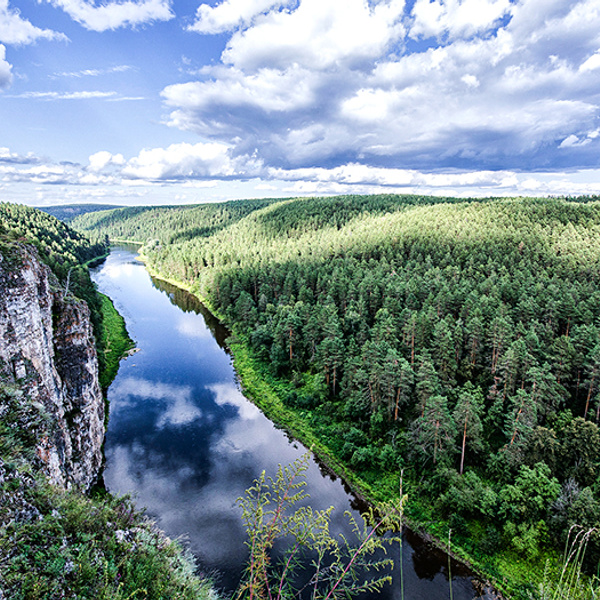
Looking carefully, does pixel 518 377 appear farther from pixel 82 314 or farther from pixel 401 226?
pixel 401 226

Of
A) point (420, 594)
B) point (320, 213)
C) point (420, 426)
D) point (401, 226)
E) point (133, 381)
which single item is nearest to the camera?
point (420, 594)

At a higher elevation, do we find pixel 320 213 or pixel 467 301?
pixel 320 213

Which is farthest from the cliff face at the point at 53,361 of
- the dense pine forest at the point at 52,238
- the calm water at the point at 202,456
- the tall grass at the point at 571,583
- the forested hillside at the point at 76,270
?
→ the dense pine forest at the point at 52,238

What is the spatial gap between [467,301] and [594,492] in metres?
27.0

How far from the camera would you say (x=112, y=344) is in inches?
2362

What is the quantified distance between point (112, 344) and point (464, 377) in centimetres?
5355

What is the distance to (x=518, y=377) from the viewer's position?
3800 centimetres

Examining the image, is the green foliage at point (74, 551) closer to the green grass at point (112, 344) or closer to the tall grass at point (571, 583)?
the tall grass at point (571, 583)

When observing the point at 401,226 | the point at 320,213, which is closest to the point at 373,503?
the point at 401,226

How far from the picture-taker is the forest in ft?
90.2

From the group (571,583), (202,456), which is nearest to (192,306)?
(202,456)

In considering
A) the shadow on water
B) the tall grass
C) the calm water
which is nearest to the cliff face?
the calm water

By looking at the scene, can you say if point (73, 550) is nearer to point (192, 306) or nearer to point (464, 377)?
point (464, 377)

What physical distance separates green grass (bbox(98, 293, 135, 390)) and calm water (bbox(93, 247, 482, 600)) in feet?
4.72
